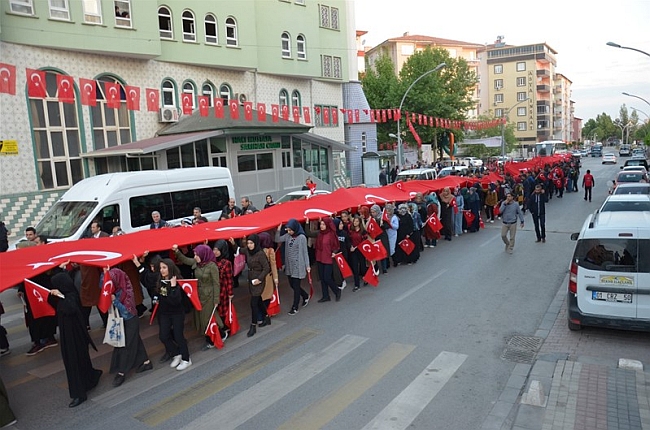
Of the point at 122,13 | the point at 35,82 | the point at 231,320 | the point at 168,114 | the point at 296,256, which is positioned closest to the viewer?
the point at 231,320

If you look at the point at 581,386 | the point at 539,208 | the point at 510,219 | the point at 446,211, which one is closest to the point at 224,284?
the point at 581,386

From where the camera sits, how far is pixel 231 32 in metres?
28.4

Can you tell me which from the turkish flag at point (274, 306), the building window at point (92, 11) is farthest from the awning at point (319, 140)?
the turkish flag at point (274, 306)

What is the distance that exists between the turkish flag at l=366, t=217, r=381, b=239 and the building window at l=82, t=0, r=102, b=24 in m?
16.5

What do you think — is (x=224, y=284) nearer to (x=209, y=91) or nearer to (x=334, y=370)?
(x=334, y=370)

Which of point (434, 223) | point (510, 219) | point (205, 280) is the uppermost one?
point (205, 280)

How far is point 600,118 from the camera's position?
165 m

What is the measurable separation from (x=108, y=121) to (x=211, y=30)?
8298 mm

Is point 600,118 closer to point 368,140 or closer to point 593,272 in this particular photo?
point 368,140

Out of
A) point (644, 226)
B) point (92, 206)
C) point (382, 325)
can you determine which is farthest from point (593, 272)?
point (92, 206)

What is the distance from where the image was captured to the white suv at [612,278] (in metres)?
7.43

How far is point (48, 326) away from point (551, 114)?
119 metres

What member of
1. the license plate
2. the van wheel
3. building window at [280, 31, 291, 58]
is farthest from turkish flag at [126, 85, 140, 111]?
building window at [280, 31, 291, 58]

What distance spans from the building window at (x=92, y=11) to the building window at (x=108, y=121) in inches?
94.6
